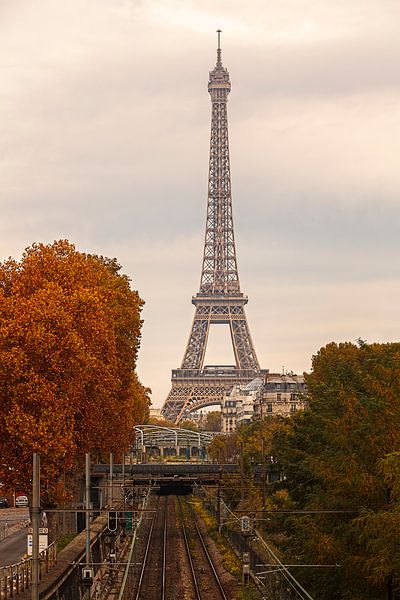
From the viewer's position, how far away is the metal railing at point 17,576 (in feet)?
105

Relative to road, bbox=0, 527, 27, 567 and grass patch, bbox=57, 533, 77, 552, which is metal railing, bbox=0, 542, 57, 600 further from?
road, bbox=0, 527, 27, 567

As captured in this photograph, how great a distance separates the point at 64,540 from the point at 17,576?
1834cm

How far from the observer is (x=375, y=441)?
2948cm

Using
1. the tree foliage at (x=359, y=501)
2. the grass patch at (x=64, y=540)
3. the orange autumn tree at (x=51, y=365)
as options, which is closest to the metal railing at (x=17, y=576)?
the orange autumn tree at (x=51, y=365)

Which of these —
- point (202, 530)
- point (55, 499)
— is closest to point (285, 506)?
point (55, 499)

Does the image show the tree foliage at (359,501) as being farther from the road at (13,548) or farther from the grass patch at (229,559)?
the road at (13,548)

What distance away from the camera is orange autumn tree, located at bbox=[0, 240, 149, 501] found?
4272 centimetres

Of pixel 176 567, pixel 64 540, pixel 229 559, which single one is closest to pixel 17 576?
pixel 64 540

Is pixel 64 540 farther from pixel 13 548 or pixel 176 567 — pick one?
pixel 13 548

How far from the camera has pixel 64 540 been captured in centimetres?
5091

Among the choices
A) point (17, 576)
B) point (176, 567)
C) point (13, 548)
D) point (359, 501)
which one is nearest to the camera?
point (359, 501)

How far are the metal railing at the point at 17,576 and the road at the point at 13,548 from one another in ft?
41.0

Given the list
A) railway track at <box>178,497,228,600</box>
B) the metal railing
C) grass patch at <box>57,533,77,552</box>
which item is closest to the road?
grass patch at <box>57,533,77,552</box>

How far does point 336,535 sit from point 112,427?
2766cm
